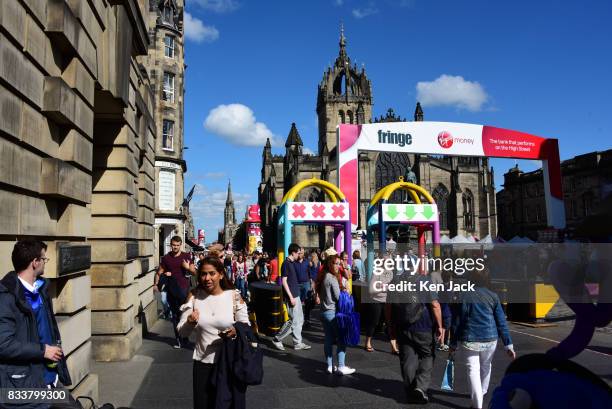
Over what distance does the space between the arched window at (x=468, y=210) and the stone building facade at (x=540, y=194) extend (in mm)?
7283

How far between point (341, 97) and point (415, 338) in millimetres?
66428

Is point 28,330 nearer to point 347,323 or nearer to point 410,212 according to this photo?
point 347,323

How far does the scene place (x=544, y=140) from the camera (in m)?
21.0

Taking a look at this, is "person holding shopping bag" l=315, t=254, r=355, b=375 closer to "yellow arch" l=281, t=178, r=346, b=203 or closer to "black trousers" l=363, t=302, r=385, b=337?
"black trousers" l=363, t=302, r=385, b=337

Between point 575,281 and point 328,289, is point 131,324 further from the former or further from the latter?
point 575,281

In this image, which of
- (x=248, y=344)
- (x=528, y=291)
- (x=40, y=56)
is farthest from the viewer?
(x=528, y=291)

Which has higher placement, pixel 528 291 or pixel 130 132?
pixel 130 132

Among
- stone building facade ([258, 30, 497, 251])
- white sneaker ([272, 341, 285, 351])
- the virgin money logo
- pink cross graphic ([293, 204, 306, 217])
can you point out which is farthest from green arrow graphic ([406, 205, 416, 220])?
stone building facade ([258, 30, 497, 251])

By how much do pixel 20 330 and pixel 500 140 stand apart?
19.6 meters

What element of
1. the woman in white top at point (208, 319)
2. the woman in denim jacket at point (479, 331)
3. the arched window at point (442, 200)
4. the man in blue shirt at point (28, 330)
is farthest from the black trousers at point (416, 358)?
the arched window at point (442, 200)

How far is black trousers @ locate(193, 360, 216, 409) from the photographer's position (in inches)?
161

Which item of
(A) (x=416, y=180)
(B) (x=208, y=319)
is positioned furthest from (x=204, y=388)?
(A) (x=416, y=180)

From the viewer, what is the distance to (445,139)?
1830 centimetres

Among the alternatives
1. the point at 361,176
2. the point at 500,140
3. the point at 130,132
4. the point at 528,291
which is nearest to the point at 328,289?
the point at 130,132
